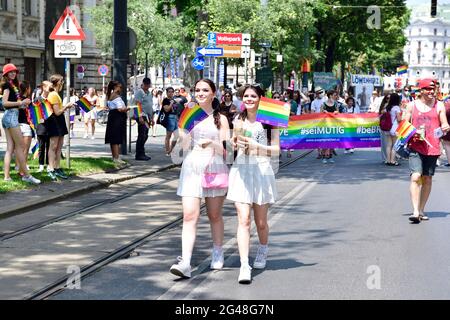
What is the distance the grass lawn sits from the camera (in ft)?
45.6

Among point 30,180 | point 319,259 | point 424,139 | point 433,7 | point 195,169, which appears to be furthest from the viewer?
point 433,7

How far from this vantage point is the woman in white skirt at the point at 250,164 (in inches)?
312

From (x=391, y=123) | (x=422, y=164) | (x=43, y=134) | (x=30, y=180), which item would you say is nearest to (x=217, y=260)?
(x=422, y=164)

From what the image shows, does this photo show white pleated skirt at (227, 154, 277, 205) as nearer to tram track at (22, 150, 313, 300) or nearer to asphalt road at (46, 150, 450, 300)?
asphalt road at (46, 150, 450, 300)

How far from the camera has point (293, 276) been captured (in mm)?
7980

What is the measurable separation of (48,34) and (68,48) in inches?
87.5

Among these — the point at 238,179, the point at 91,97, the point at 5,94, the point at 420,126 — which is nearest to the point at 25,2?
the point at 91,97

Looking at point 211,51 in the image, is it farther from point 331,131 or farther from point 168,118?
point 331,131

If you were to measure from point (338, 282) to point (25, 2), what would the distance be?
A: 44225 mm

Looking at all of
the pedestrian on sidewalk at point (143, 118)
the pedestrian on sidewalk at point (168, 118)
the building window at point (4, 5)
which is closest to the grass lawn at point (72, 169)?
the pedestrian on sidewalk at point (143, 118)

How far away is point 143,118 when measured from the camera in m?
20.7

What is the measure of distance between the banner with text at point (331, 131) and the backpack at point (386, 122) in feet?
2.82

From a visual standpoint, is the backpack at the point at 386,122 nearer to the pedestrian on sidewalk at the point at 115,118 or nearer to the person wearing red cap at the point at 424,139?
the pedestrian on sidewalk at the point at 115,118

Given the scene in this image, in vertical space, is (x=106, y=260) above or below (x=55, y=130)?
below
